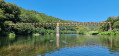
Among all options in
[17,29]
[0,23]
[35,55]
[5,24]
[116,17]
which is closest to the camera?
[35,55]

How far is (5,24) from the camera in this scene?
178ft

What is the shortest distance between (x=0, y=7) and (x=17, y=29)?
17.3 m

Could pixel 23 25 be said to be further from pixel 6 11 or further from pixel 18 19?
pixel 6 11

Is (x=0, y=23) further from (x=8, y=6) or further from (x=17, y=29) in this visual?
(x=17, y=29)

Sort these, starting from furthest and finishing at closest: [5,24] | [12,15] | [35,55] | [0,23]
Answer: [12,15]
[5,24]
[0,23]
[35,55]

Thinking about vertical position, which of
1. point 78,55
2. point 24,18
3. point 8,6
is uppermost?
point 8,6

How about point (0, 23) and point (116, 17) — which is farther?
point (116, 17)

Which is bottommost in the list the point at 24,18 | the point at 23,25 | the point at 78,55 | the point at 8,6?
the point at 78,55

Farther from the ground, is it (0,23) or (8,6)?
(8,6)

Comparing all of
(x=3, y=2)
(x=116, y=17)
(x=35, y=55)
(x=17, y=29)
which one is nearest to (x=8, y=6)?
(x=3, y=2)

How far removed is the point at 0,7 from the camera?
176 feet

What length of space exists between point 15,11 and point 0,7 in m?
8.74

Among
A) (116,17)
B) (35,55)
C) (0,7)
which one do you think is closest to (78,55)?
(35,55)

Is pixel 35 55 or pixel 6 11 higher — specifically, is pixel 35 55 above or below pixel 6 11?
below
